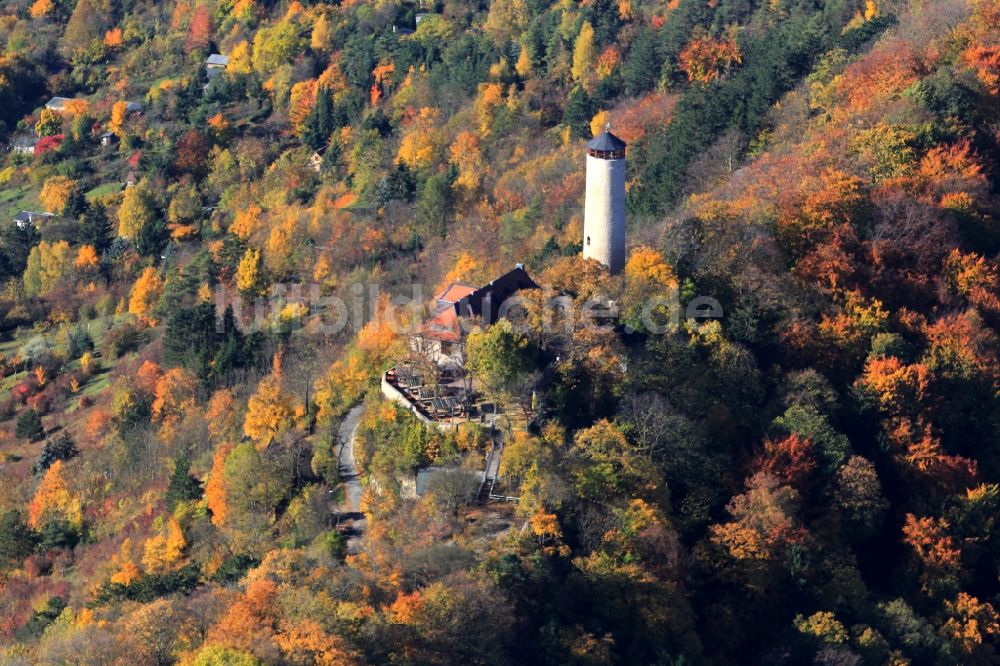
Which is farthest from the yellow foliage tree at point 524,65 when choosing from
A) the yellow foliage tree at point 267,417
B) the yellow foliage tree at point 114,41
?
the yellow foliage tree at point 114,41

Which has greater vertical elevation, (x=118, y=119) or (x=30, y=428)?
(x=118, y=119)

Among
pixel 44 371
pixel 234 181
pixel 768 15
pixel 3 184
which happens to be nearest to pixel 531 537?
pixel 44 371

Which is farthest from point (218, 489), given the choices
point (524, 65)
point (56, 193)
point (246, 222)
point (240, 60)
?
point (240, 60)

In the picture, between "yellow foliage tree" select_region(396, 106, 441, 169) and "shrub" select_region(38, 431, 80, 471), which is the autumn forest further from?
"yellow foliage tree" select_region(396, 106, 441, 169)

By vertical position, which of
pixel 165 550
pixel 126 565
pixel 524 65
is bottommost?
pixel 126 565

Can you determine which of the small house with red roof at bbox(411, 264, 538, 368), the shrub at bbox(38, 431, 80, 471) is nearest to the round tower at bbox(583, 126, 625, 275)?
the small house with red roof at bbox(411, 264, 538, 368)

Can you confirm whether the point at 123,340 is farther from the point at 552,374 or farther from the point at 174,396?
the point at 552,374

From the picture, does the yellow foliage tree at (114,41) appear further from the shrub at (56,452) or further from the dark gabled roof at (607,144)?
the dark gabled roof at (607,144)
